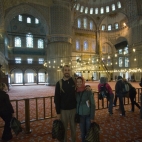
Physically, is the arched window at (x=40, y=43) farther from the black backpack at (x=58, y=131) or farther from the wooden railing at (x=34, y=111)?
the black backpack at (x=58, y=131)

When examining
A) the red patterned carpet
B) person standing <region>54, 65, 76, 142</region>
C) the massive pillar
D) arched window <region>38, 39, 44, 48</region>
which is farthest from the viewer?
arched window <region>38, 39, 44, 48</region>

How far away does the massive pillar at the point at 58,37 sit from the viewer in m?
22.7

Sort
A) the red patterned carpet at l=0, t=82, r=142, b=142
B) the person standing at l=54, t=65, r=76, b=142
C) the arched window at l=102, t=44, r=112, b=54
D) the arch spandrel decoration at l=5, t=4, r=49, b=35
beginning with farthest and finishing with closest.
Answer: the arched window at l=102, t=44, r=112, b=54 < the arch spandrel decoration at l=5, t=4, r=49, b=35 < the red patterned carpet at l=0, t=82, r=142, b=142 < the person standing at l=54, t=65, r=76, b=142

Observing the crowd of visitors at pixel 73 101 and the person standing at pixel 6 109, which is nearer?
the crowd of visitors at pixel 73 101

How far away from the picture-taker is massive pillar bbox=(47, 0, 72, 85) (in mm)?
22688

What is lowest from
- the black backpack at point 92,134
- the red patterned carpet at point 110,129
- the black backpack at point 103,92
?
the red patterned carpet at point 110,129

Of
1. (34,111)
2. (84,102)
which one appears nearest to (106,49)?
(34,111)

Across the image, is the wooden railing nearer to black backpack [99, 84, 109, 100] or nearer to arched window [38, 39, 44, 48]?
black backpack [99, 84, 109, 100]

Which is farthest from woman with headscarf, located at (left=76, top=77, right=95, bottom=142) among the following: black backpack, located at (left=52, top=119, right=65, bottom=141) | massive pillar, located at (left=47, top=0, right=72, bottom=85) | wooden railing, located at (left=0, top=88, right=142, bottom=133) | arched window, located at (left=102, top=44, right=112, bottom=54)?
arched window, located at (left=102, top=44, right=112, bottom=54)

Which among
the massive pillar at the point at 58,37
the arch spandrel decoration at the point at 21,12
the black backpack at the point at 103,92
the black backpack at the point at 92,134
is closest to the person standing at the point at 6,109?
the black backpack at the point at 92,134

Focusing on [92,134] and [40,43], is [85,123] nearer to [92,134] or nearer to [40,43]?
[92,134]

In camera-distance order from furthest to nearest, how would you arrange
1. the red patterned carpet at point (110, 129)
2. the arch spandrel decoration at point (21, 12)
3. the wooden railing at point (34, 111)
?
the arch spandrel decoration at point (21, 12)
the wooden railing at point (34, 111)
the red patterned carpet at point (110, 129)

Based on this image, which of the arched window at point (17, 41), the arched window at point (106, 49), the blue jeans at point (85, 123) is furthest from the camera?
the arched window at point (106, 49)

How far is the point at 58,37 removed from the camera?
22844mm
